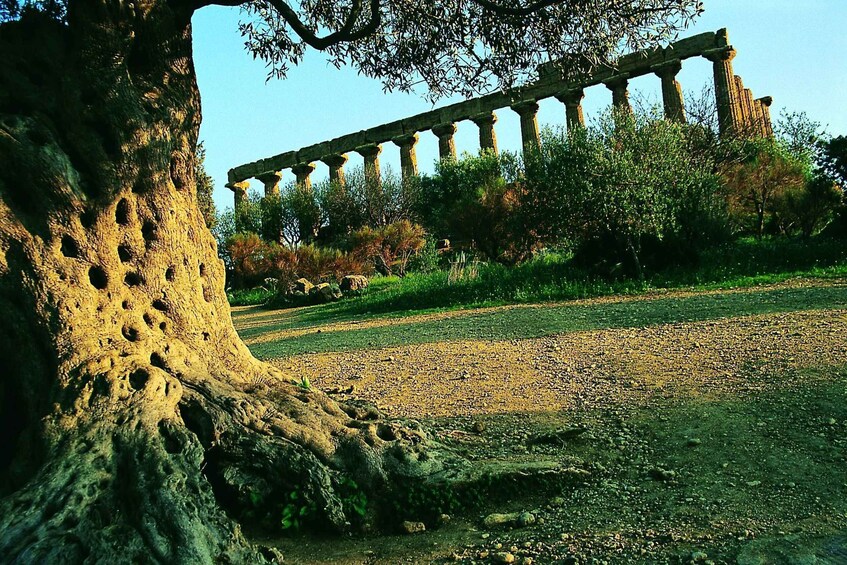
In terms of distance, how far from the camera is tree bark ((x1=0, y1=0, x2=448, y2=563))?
10.5ft

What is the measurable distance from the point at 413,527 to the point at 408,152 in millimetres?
35486

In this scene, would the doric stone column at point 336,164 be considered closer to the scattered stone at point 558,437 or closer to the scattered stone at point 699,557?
the scattered stone at point 558,437

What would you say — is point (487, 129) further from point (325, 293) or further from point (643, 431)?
point (643, 431)

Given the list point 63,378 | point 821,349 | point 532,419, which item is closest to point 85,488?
point 63,378

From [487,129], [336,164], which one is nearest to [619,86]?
[487,129]

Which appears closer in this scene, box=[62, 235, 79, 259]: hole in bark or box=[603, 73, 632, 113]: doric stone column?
box=[62, 235, 79, 259]: hole in bark

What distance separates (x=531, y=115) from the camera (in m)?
32.9

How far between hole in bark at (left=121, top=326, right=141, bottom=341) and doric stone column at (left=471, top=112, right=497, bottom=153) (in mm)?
31694

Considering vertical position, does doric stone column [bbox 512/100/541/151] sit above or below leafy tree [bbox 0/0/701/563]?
above

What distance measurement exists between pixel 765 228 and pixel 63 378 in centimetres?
2017

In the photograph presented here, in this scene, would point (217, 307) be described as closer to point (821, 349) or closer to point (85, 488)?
point (85, 488)

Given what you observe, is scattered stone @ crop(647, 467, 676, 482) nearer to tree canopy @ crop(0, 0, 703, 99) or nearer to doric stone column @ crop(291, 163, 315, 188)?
tree canopy @ crop(0, 0, 703, 99)

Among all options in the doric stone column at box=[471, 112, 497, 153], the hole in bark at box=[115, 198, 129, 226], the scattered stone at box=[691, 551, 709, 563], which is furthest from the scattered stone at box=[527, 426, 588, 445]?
the doric stone column at box=[471, 112, 497, 153]

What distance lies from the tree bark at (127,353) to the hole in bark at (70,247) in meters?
0.01
